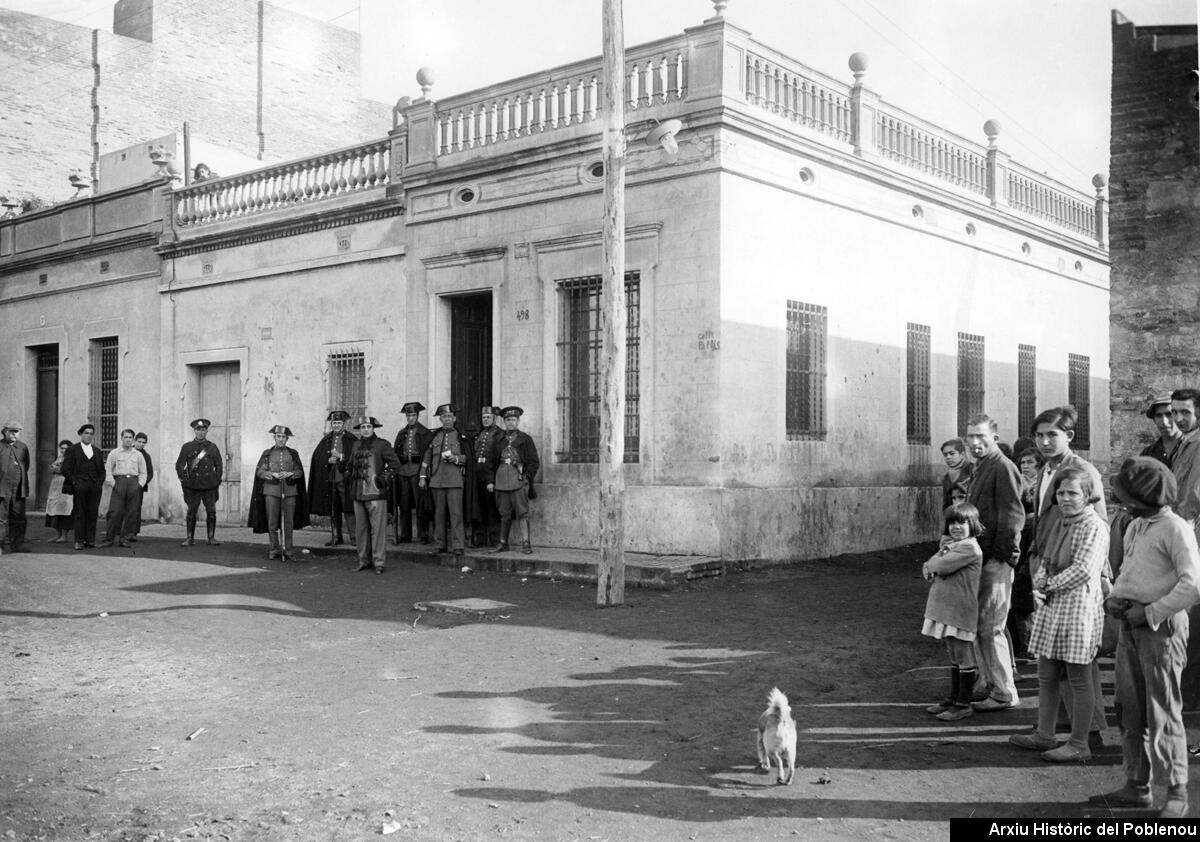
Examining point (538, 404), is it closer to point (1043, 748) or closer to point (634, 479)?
point (634, 479)

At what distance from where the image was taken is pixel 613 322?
36.7 feet

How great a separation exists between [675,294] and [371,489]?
431 centimetres

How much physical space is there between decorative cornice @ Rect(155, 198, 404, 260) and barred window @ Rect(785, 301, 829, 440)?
6.29m

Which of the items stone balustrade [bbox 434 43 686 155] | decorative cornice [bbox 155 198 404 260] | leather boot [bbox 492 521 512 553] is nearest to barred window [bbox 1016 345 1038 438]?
stone balustrade [bbox 434 43 686 155]

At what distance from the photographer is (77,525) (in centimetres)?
1627

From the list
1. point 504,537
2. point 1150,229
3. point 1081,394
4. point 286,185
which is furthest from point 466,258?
point 1081,394

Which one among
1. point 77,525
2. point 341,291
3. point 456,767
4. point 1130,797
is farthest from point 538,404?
point 1130,797

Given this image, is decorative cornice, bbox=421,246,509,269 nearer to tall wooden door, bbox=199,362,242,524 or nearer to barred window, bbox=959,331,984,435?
tall wooden door, bbox=199,362,242,524

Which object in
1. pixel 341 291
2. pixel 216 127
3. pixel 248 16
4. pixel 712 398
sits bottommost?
pixel 712 398

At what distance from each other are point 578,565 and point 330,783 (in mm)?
7771

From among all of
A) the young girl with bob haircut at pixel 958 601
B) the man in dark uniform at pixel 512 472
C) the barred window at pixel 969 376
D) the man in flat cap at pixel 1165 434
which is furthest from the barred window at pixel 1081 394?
the young girl with bob haircut at pixel 958 601

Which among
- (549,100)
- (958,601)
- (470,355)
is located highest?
(549,100)

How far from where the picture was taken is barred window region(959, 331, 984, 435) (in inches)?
714

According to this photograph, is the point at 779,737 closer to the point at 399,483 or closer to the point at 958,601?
the point at 958,601
